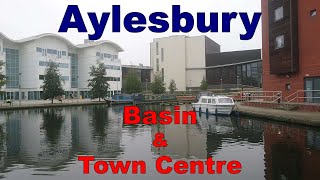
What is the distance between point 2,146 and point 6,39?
2841 inches

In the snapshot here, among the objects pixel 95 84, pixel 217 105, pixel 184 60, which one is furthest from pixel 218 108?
pixel 184 60

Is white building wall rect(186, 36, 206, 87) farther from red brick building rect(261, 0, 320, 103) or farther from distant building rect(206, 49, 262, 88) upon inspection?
red brick building rect(261, 0, 320, 103)

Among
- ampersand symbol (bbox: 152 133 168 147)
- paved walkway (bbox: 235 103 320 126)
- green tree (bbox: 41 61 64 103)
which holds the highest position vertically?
green tree (bbox: 41 61 64 103)

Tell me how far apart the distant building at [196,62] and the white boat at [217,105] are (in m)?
74.9

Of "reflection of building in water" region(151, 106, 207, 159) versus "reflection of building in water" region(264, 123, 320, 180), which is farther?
"reflection of building in water" region(151, 106, 207, 159)

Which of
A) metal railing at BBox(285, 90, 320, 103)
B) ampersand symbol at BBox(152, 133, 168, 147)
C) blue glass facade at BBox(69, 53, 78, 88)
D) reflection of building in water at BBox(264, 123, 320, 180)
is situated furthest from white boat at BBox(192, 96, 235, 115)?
blue glass facade at BBox(69, 53, 78, 88)

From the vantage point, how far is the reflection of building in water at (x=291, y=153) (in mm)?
11664

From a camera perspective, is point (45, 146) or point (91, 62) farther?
point (91, 62)

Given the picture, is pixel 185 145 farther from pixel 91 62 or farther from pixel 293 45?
pixel 91 62

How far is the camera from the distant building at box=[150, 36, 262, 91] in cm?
11650

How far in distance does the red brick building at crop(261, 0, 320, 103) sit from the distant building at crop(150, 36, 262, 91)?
78.5 m

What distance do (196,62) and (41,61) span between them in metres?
57.8

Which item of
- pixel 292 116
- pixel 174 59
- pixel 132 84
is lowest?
pixel 292 116

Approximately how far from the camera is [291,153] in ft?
49.4
